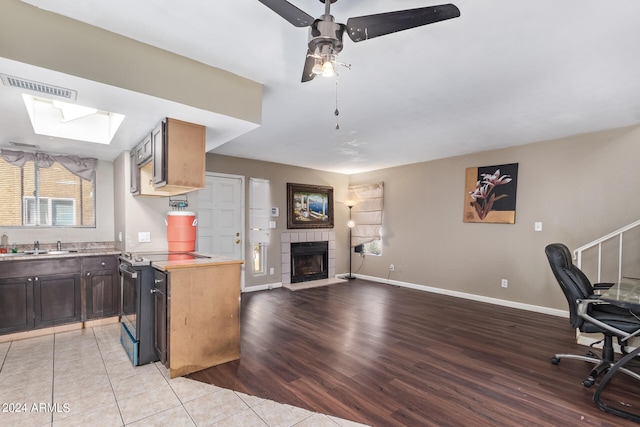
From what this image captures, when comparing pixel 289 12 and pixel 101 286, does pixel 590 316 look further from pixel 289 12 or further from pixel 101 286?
pixel 101 286

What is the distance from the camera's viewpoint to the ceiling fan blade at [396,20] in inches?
54.0

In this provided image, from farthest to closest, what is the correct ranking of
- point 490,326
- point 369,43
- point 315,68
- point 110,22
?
point 490,326 < point 369,43 < point 110,22 < point 315,68

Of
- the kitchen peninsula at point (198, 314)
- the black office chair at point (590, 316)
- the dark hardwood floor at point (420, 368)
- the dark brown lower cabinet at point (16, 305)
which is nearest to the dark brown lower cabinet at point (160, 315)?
the kitchen peninsula at point (198, 314)

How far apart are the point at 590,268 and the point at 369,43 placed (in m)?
4.17

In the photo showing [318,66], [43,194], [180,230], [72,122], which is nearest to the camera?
[318,66]

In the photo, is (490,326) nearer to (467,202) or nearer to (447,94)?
(467,202)

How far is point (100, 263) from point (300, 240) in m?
3.51

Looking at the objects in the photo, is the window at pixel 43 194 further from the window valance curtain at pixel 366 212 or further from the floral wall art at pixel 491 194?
the floral wall art at pixel 491 194

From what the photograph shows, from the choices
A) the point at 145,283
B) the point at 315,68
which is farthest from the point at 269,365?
the point at 315,68

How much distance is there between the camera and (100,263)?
148 inches

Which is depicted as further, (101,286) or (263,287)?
(263,287)

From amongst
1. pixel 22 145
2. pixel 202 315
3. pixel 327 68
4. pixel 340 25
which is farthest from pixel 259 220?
pixel 340 25

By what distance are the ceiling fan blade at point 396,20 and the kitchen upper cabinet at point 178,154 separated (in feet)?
6.18

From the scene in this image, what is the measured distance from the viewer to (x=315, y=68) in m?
1.68
